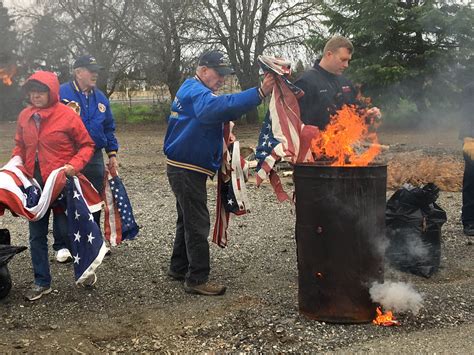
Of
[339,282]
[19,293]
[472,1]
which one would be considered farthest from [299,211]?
[472,1]

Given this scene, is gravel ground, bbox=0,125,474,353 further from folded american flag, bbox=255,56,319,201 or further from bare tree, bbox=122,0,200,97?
bare tree, bbox=122,0,200,97

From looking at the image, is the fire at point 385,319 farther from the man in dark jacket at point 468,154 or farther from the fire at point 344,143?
the man in dark jacket at point 468,154

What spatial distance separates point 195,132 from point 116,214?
1.61 meters

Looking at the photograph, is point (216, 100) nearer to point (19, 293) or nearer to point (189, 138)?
point (189, 138)

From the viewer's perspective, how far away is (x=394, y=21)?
18.4 m

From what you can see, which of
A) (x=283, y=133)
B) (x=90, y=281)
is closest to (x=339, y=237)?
(x=283, y=133)

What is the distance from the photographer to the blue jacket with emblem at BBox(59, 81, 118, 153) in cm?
512

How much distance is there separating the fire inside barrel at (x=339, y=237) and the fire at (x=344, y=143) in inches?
10.6

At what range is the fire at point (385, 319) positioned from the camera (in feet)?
12.1

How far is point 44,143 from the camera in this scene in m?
4.35

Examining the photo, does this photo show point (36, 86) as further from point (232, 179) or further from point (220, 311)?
point (220, 311)

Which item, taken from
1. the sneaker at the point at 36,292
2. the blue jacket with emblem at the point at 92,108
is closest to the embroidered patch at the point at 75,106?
the blue jacket with emblem at the point at 92,108

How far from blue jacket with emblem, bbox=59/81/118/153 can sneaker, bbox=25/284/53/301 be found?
1484 millimetres

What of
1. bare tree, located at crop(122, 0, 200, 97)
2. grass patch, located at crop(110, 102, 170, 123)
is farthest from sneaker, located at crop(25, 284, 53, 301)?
grass patch, located at crop(110, 102, 170, 123)
